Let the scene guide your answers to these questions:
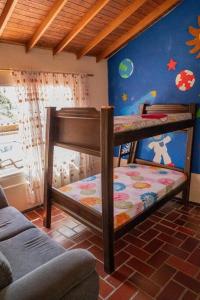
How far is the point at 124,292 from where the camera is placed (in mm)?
1747

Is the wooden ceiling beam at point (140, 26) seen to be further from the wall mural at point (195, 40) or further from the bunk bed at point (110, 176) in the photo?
the bunk bed at point (110, 176)

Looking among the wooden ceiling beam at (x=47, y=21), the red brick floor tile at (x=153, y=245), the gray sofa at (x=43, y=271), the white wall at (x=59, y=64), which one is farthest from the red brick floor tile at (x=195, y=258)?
the wooden ceiling beam at (x=47, y=21)

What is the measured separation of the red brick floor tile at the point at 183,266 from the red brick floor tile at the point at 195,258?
0.16 feet

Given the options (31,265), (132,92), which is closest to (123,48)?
(132,92)

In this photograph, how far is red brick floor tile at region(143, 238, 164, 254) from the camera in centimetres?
225

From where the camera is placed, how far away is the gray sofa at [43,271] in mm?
1094

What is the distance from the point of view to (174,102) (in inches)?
124

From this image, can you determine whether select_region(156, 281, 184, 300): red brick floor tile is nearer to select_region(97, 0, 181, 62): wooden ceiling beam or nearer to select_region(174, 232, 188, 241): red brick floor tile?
select_region(174, 232, 188, 241): red brick floor tile

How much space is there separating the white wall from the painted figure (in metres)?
1.24

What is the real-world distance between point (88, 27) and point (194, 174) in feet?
8.16

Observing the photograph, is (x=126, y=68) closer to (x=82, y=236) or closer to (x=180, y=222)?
(x=180, y=222)

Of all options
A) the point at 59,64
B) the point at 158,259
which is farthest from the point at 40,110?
the point at 158,259

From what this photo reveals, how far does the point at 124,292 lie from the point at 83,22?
9.36 feet

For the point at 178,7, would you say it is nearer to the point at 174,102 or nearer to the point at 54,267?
the point at 174,102
